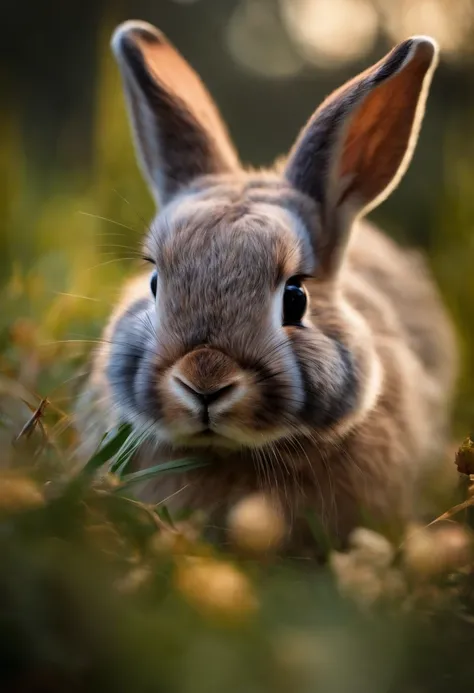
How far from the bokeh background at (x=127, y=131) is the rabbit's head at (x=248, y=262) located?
0.23 metres

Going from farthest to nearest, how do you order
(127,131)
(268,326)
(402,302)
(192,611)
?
1. (127,131)
2. (402,302)
3. (268,326)
4. (192,611)

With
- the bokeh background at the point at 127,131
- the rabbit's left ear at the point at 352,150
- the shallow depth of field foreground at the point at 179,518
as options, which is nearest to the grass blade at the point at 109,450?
the shallow depth of field foreground at the point at 179,518

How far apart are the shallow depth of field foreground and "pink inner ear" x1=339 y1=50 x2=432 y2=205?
16.8 inches

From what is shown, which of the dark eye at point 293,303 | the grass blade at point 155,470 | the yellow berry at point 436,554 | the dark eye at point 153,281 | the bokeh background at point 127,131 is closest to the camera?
the yellow berry at point 436,554

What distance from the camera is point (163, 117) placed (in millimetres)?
1711

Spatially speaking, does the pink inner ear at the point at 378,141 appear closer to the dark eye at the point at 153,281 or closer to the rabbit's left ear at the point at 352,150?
the rabbit's left ear at the point at 352,150

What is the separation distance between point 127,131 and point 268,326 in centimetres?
157

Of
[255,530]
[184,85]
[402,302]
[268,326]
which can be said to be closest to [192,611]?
[255,530]

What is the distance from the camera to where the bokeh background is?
6.54 ft

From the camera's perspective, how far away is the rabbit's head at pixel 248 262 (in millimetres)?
1226

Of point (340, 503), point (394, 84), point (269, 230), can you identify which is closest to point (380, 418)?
point (340, 503)

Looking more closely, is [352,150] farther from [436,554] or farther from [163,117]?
[436,554]

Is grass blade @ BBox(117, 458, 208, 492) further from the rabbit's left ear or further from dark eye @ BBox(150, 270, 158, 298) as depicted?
the rabbit's left ear

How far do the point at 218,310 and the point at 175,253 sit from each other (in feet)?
0.53
